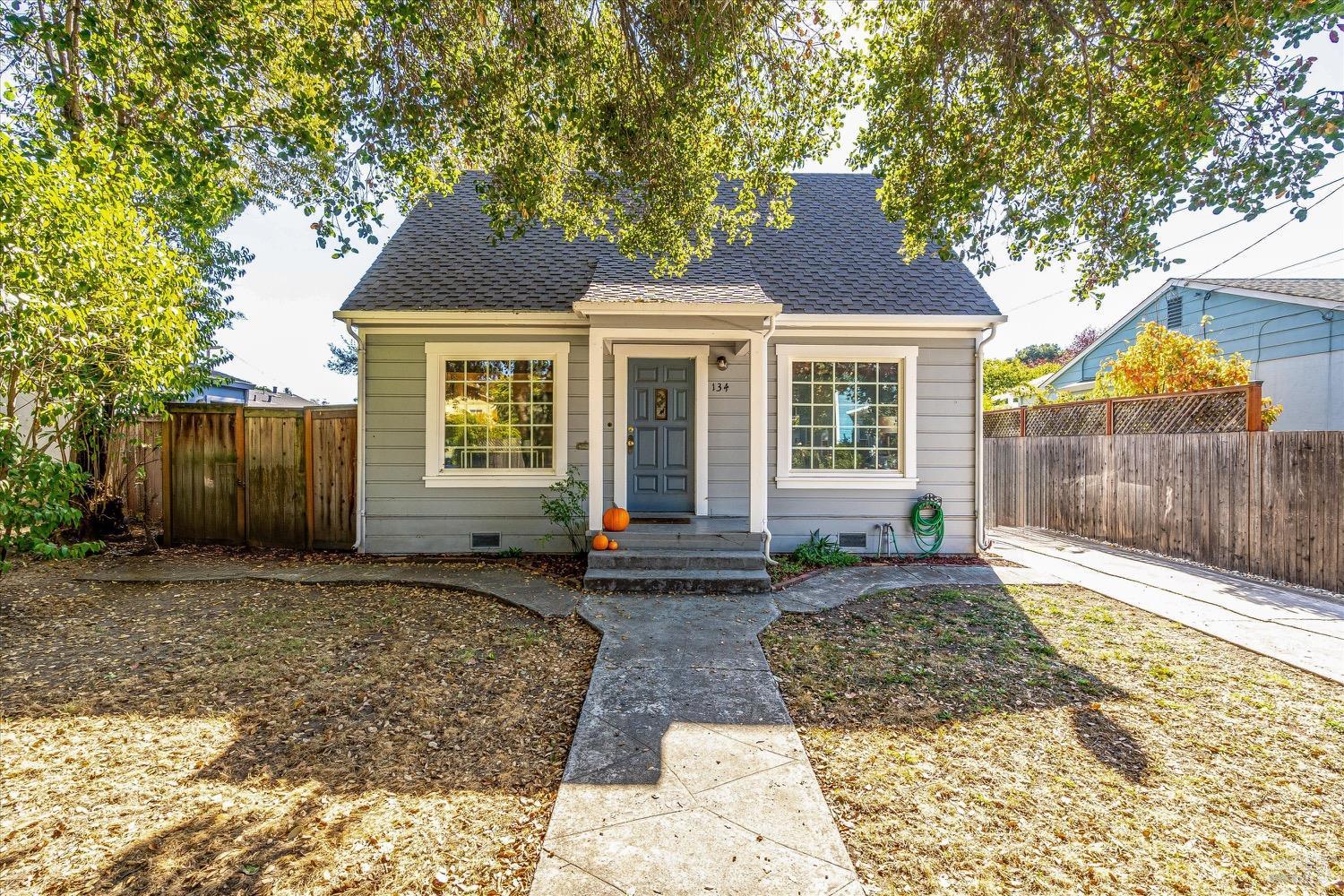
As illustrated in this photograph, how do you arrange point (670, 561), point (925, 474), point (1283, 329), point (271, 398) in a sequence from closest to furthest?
point (670, 561)
point (925, 474)
point (1283, 329)
point (271, 398)

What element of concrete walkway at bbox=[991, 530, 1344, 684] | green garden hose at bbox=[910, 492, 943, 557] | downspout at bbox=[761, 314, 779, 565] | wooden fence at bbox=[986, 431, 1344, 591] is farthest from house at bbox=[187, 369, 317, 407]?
wooden fence at bbox=[986, 431, 1344, 591]

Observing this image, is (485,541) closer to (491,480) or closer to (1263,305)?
(491,480)

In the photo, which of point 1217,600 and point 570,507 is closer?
point 1217,600

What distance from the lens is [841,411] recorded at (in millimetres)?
7195

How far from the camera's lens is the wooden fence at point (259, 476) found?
7164 mm

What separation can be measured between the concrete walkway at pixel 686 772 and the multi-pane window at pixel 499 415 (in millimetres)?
2379

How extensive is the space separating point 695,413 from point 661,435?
520 millimetres

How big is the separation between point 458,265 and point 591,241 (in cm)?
192

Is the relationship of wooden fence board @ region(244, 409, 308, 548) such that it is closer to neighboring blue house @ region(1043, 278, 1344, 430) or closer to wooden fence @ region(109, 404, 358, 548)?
wooden fence @ region(109, 404, 358, 548)

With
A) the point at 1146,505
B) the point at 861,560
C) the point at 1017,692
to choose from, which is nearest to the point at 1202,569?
the point at 1146,505

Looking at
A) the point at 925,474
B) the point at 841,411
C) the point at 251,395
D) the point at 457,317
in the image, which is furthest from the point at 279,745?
the point at 251,395

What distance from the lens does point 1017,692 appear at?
11.6 feet

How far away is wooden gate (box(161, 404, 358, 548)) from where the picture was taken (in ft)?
23.5

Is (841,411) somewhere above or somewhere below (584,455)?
above
